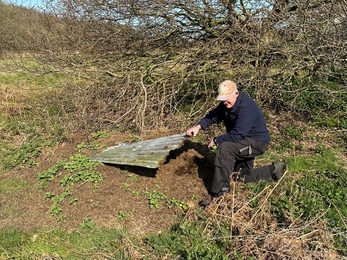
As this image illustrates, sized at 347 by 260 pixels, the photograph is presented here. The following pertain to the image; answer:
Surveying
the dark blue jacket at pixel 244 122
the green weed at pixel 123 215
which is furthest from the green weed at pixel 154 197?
the dark blue jacket at pixel 244 122

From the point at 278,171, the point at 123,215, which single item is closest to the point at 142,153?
the point at 123,215

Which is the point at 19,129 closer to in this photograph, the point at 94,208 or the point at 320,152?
the point at 94,208

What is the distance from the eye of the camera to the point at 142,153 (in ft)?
16.0

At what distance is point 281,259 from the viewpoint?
3.01 meters

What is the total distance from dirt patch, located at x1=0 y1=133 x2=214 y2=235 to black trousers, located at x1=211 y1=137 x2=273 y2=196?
0.40 m

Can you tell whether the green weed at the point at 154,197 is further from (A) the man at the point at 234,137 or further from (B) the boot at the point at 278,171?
(B) the boot at the point at 278,171

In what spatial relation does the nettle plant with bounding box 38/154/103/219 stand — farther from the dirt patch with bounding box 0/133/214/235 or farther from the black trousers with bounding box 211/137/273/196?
the black trousers with bounding box 211/137/273/196

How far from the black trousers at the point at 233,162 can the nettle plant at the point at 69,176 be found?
65.3 inches

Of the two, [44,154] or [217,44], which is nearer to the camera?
[44,154]

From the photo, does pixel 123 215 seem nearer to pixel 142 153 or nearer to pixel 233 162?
pixel 142 153

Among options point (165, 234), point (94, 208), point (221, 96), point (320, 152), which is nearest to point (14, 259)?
point (94, 208)

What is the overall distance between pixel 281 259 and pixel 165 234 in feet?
4.10

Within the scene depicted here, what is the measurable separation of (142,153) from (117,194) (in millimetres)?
697

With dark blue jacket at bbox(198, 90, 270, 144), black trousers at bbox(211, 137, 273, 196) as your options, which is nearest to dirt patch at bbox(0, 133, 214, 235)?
black trousers at bbox(211, 137, 273, 196)
